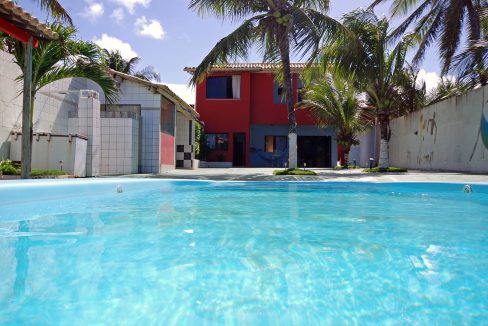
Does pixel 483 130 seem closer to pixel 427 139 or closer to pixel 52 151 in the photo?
pixel 427 139

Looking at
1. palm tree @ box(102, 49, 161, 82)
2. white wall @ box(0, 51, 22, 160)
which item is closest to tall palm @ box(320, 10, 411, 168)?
white wall @ box(0, 51, 22, 160)

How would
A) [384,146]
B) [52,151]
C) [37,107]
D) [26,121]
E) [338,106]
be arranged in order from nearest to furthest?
1. [26,121]
2. [52,151]
3. [37,107]
4. [384,146]
5. [338,106]

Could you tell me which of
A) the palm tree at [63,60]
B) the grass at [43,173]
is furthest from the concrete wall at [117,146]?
the grass at [43,173]

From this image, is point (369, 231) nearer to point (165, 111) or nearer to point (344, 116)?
point (165, 111)

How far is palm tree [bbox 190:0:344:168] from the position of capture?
36.1ft

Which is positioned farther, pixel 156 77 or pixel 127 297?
pixel 156 77

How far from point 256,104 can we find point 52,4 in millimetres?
14418

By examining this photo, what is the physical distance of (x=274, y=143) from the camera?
23.3 metres

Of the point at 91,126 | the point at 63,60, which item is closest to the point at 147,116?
the point at 91,126

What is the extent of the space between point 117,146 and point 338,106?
36.5 feet

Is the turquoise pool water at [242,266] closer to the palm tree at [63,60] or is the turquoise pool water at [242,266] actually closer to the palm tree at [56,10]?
the palm tree at [63,60]

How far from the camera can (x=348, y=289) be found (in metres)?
2.10

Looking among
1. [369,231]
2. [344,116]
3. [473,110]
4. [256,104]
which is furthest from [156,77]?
[369,231]

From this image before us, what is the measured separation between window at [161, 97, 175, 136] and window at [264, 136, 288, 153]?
30.7 feet
